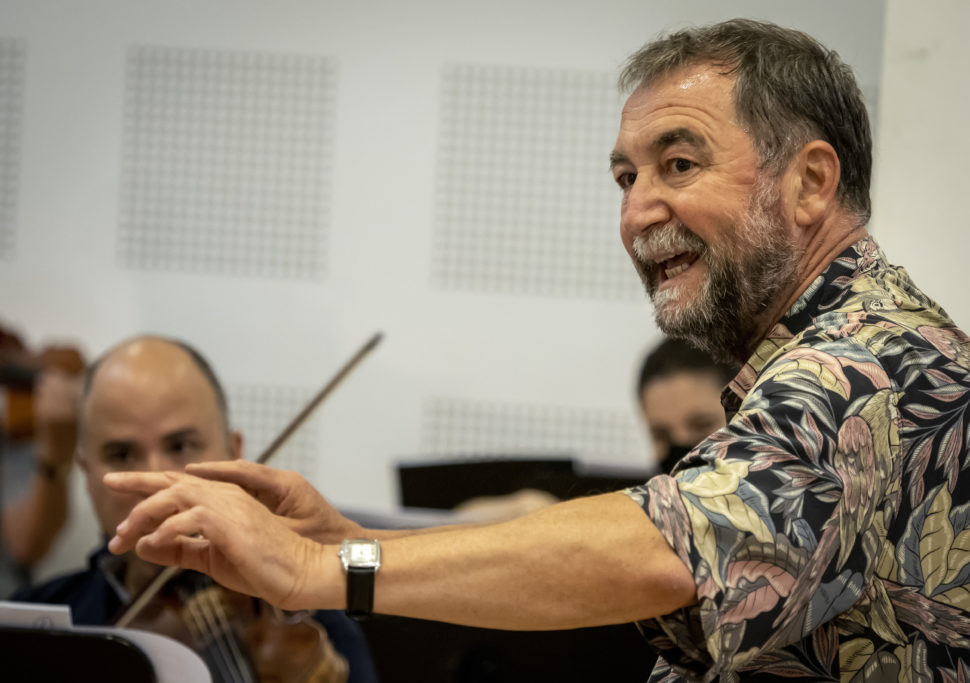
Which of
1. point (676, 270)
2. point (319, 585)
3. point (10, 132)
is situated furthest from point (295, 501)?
point (10, 132)

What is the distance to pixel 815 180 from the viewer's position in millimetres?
1190

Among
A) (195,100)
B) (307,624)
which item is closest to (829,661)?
(307,624)

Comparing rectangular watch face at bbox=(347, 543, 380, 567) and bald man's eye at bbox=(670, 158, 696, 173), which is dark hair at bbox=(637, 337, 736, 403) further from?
rectangular watch face at bbox=(347, 543, 380, 567)

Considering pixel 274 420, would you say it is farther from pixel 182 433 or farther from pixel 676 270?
pixel 676 270

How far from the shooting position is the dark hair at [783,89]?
116 cm

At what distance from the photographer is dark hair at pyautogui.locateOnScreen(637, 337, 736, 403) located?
3131mm

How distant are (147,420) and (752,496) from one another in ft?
5.69

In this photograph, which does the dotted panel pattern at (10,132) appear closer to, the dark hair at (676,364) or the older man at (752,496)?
the dark hair at (676,364)

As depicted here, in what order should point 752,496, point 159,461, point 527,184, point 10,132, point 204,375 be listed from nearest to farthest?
point 752,496
point 159,461
point 204,375
point 527,184
point 10,132

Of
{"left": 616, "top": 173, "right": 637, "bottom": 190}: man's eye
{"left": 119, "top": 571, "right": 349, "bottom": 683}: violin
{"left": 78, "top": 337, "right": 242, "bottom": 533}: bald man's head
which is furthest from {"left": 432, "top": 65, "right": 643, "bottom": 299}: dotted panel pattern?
{"left": 616, "top": 173, "right": 637, "bottom": 190}: man's eye

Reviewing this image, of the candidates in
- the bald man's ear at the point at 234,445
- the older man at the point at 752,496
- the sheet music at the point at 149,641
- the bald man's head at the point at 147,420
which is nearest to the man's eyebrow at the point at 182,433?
the bald man's head at the point at 147,420

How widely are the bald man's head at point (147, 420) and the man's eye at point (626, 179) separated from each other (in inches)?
51.0

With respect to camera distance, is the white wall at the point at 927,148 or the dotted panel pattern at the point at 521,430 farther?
the dotted panel pattern at the point at 521,430

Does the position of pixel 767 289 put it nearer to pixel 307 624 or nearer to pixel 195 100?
pixel 307 624
